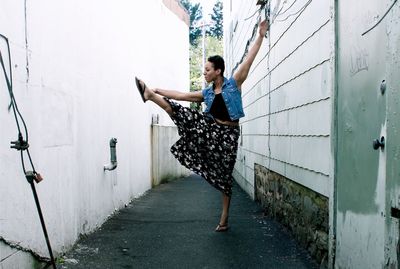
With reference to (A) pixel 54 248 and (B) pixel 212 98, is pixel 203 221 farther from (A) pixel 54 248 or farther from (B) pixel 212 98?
(A) pixel 54 248

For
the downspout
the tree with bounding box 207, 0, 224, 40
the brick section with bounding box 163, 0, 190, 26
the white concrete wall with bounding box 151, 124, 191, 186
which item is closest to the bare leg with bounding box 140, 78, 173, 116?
the downspout

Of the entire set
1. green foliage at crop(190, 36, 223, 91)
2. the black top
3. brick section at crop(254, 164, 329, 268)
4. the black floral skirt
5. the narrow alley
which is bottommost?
the narrow alley

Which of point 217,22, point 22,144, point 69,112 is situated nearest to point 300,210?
point 69,112

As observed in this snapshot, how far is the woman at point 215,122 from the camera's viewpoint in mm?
4691

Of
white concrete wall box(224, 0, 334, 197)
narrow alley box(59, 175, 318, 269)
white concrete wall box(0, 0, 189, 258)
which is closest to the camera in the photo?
white concrete wall box(0, 0, 189, 258)

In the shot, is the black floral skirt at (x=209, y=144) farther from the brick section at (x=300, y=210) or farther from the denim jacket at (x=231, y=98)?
the brick section at (x=300, y=210)

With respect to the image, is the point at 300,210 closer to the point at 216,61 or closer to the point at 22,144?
the point at 216,61

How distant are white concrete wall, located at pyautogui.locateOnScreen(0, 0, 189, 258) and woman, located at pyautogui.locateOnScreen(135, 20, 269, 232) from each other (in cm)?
86

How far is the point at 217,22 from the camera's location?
55.3m

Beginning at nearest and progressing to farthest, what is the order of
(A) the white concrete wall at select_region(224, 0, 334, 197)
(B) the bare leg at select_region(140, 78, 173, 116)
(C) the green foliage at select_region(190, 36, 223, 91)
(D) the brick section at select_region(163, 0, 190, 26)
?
1. (A) the white concrete wall at select_region(224, 0, 334, 197)
2. (B) the bare leg at select_region(140, 78, 173, 116)
3. (D) the brick section at select_region(163, 0, 190, 26)
4. (C) the green foliage at select_region(190, 36, 223, 91)

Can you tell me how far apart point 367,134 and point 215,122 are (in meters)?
2.34

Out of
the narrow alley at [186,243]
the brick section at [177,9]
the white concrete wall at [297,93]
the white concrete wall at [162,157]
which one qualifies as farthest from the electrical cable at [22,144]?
the brick section at [177,9]

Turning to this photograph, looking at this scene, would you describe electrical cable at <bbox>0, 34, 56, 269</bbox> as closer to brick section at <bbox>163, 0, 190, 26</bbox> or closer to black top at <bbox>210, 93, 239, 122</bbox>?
black top at <bbox>210, 93, 239, 122</bbox>

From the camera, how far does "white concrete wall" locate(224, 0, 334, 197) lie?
3418 millimetres
